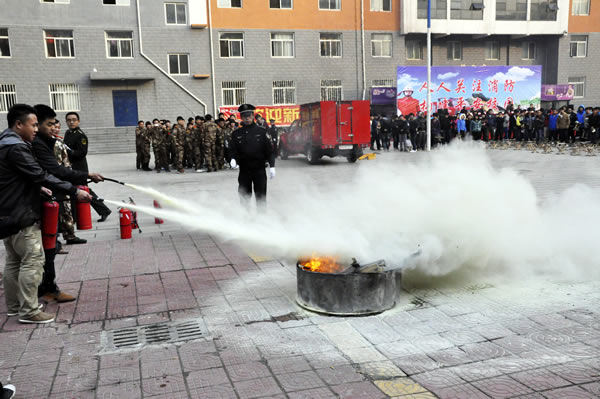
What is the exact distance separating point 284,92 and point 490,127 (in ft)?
41.9

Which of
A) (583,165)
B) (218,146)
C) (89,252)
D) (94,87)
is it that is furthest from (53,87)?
(583,165)

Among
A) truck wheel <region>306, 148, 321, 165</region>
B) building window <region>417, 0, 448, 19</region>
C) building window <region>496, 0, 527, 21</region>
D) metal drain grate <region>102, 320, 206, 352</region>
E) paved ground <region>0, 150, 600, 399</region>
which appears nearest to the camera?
paved ground <region>0, 150, 600, 399</region>

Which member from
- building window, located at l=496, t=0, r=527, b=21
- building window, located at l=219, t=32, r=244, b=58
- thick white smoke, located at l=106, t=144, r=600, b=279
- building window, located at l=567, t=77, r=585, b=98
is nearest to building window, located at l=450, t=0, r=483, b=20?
building window, located at l=496, t=0, r=527, b=21

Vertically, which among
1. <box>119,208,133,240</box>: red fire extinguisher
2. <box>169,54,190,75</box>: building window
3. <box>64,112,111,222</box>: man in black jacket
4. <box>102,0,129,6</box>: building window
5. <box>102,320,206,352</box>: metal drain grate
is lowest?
<box>102,320,206,352</box>: metal drain grate

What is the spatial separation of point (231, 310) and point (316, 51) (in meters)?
29.4

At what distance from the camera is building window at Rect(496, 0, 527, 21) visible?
115 feet

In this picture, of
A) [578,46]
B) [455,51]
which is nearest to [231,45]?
[455,51]

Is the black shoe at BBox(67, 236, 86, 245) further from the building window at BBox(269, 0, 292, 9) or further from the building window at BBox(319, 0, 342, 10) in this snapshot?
the building window at BBox(319, 0, 342, 10)

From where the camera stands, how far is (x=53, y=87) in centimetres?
2822

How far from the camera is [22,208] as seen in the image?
181 inches

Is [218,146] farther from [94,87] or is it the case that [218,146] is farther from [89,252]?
[94,87]

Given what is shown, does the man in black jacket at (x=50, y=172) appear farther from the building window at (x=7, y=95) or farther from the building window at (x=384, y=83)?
the building window at (x=384, y=83)

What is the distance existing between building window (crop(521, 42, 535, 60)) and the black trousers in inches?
1374

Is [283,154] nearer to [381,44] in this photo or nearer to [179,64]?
[179,64]
